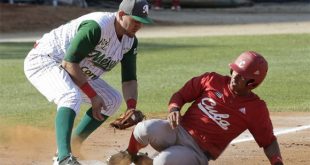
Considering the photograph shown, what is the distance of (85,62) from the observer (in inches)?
259

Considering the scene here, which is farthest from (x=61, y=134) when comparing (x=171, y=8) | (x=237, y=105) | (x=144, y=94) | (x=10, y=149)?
(x=171, y=8)

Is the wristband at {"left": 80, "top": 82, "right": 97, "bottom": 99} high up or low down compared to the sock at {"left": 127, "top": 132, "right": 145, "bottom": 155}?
up

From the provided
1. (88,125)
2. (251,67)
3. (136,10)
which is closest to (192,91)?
(251,67)

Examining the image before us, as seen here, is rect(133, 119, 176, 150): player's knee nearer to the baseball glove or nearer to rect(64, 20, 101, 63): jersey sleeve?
the baseball glove

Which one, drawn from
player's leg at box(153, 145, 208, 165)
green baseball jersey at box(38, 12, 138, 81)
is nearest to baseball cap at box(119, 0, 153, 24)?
green baseball jersey at box(38, 12, 138, 81)

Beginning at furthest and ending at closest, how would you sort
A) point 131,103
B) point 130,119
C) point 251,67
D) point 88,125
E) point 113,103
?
point 88,125 < point 113,103 < point 131,103 < point 130,119 < point 251,67

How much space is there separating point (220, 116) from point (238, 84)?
10.5 inches

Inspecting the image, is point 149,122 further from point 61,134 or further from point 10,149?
point 10,149

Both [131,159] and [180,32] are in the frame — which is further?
[180,32]

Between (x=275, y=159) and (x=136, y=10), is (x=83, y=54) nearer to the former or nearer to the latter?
(x=136, y=10)

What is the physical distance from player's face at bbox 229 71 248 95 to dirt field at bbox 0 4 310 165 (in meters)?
1.38

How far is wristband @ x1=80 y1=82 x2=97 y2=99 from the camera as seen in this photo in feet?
20.5

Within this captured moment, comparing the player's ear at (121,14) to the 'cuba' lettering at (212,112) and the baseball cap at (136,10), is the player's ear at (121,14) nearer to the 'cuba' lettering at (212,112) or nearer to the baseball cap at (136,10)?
the baseball cap at (136,10)

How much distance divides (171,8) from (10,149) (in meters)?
27.0
